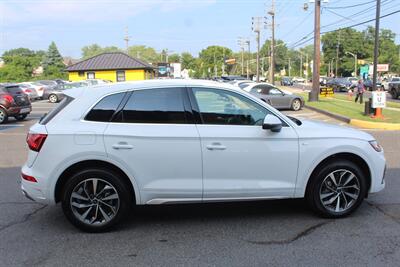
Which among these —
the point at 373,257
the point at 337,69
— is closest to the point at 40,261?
the point at 373,257

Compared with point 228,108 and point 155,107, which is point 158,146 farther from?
point 228,108

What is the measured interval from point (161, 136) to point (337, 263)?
2.16m

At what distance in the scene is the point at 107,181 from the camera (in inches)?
189

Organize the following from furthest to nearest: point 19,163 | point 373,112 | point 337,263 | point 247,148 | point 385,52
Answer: point 385,52, point 373,112, point 19,163, point 247,148, point 337,263

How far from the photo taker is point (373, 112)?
1709cm

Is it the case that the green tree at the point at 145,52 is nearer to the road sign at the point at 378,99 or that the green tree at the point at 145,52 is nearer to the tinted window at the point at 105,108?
the road sign at the point at 378,99

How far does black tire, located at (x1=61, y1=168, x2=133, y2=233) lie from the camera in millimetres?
4770

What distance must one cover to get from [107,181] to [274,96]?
1789cm

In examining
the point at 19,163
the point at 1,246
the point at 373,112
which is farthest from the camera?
the point at 373,112

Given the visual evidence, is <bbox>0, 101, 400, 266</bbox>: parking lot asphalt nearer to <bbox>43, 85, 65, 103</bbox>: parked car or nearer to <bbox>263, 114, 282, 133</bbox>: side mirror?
<bbox>263, 114, 282, 133</bbox>: side mirror

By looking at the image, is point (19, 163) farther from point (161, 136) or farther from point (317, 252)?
point (317, 252)

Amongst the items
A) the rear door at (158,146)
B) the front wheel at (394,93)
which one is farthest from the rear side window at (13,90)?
the front wheel at (394,93)

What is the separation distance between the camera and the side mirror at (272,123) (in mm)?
4812

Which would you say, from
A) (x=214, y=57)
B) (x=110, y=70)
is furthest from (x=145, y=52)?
(x=110, y=70)
